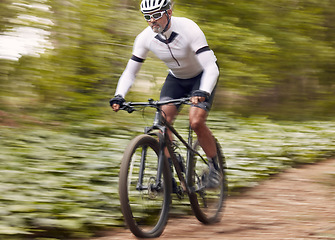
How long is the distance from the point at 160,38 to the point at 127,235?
5.91ft

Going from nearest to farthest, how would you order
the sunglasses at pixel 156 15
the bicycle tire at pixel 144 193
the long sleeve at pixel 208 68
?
the bicycle tire at pixel 144 193 → the sunglasses at pixel 156 15 → the long sleeve at pixel 208 68

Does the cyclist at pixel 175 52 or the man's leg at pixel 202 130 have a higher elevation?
the cyclist at pixel 175 52

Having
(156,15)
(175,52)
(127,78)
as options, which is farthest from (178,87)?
(156,15)

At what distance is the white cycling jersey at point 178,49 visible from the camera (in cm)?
483

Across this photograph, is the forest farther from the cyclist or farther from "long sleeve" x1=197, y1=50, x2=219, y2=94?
"long sleeve" x1=197, y1=50, x2=219, y2=94

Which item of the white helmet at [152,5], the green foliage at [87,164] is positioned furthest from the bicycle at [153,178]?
the white helmet at [152,5]

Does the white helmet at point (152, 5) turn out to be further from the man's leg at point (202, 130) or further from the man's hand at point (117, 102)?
the man's leg at point (202, 130)

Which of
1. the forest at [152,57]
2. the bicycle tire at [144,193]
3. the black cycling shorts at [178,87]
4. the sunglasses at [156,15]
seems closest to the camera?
the bicycle tire at [144,193]

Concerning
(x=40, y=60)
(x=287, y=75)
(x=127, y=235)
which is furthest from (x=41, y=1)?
(x=287, y=75)

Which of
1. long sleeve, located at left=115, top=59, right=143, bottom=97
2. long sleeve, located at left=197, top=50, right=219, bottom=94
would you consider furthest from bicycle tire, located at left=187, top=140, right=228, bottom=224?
long sleeve, located at left=115, top=59, right=143, bottom=97

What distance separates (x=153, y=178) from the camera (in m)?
4.55

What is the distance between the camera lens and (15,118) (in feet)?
32.7

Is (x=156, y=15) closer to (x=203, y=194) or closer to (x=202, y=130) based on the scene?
(x=202, y=130)

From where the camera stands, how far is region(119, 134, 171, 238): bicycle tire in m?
4.19
